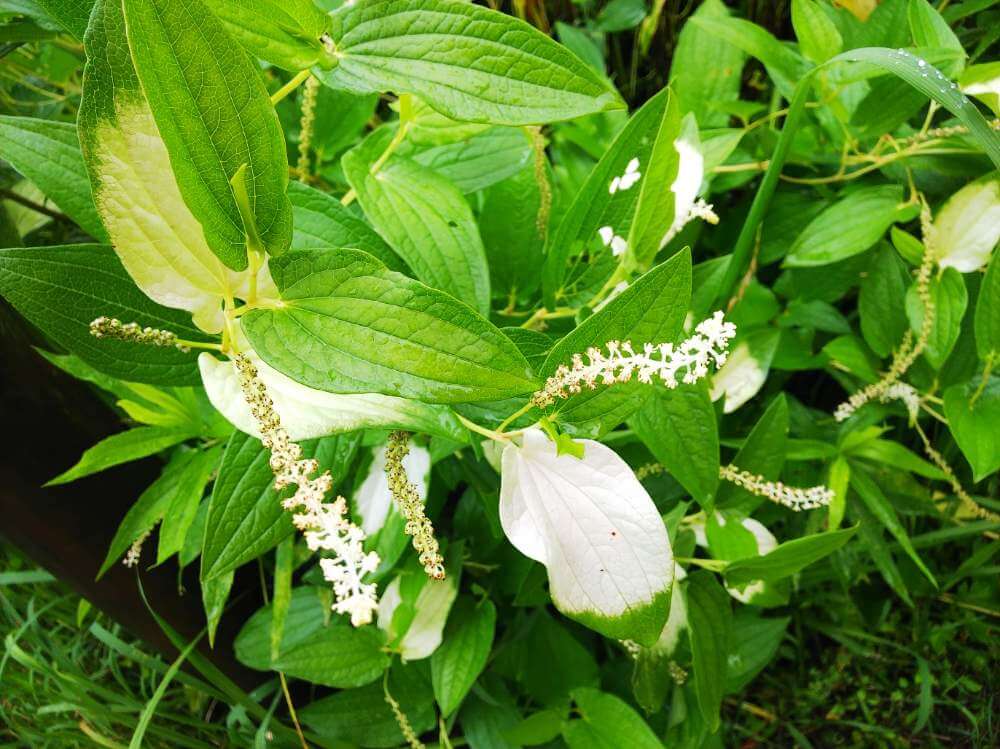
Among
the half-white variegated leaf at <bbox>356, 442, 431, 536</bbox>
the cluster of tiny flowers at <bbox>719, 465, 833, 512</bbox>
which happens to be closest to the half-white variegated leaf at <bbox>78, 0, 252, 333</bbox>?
the half-white variegated leaf at <bbox>356, 442, 431, 536</bbox>

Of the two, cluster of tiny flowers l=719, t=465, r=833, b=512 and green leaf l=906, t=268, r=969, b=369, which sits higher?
green leaf l=906, t=268, r=969, b=369

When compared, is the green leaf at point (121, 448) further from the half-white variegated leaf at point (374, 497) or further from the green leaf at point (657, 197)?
the green leaf at point (657, 197)

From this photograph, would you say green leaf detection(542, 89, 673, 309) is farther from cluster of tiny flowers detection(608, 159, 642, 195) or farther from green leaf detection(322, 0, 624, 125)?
green leaf detection(322, 0, 624, 125)

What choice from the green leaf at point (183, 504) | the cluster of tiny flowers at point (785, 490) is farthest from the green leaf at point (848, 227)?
the green leaf at point (183, 504)

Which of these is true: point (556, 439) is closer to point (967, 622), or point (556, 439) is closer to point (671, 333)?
point (671, 333)

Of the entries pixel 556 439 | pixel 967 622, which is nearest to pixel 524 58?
pixel 556 439

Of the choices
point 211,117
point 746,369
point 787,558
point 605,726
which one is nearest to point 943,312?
point 746,369
